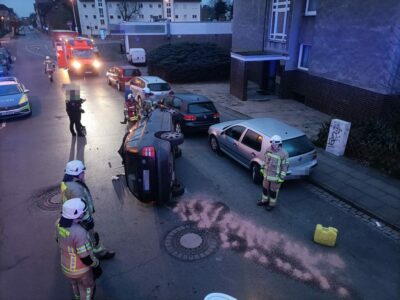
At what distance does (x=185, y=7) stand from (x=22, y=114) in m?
75.6

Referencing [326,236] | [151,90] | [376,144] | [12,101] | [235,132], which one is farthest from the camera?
[151,90]

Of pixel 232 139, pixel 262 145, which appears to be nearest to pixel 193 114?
pixel 232 139

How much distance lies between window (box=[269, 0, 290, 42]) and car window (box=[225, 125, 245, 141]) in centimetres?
999

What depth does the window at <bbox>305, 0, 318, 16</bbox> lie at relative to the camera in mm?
15217

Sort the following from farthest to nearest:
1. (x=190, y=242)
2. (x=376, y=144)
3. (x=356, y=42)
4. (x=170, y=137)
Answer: (x=356, y=42) < (x=376, y=144) < (x=170, y=137) < (x=190, y=242)

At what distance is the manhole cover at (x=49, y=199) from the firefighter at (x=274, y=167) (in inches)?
198

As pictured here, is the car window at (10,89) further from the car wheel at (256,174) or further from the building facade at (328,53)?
the car wheel at (256,174)

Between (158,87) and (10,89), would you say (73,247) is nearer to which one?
(158,87)

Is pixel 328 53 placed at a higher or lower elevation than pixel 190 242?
higher

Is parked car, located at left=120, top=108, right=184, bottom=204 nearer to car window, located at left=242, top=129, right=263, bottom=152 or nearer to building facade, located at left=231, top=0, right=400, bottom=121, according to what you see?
car window, located at left=242, top=129, right=263, bottom=152

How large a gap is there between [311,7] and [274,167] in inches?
488

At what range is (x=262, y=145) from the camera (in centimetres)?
798

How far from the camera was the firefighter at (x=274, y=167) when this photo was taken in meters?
6.67

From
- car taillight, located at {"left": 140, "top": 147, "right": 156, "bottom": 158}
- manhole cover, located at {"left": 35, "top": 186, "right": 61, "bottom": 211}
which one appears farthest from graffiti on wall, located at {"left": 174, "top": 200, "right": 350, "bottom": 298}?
manhole cover, located at {"left": 35, "top": 186, "right": 61, "bottom": 211}
